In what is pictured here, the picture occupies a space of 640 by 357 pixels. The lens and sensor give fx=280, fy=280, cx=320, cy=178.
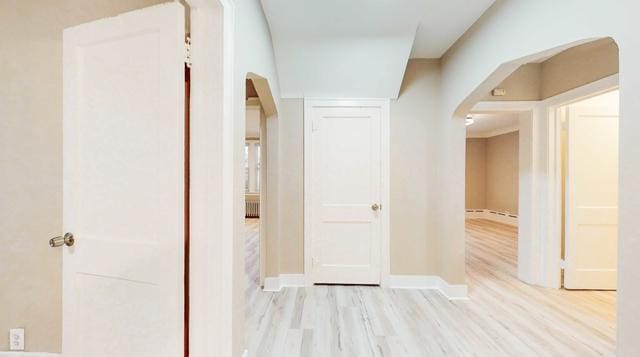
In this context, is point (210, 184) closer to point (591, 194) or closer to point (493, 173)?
point (591, 194)

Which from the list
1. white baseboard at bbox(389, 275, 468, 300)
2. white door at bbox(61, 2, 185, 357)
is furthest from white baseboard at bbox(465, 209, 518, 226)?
white door at bbox(61, 2, 185, 357)

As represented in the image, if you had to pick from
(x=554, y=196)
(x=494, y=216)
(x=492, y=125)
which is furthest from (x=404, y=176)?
(x=494, y=216)

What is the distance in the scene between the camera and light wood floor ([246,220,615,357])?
6.56 ft

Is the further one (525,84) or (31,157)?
(525,84)

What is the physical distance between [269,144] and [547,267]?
338 centimetres

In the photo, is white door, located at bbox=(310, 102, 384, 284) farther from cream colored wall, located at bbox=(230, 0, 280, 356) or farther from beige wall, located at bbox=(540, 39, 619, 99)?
beige wall, located at bbox=(540, 39, 619, 99)

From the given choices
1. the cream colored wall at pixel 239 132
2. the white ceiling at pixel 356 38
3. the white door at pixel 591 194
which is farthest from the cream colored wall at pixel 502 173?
the cream colored wall at pixel 239 132

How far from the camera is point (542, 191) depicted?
124 inches

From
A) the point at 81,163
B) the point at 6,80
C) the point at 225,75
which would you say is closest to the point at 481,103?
the point at 225,75

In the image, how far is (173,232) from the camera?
1.21m

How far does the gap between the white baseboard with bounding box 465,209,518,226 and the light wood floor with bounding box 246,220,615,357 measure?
4516 mm

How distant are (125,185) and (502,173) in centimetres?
860

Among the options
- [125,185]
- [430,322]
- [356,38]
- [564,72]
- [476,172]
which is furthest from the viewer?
[476,172]

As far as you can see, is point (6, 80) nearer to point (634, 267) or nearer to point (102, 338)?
point (102, 338)
